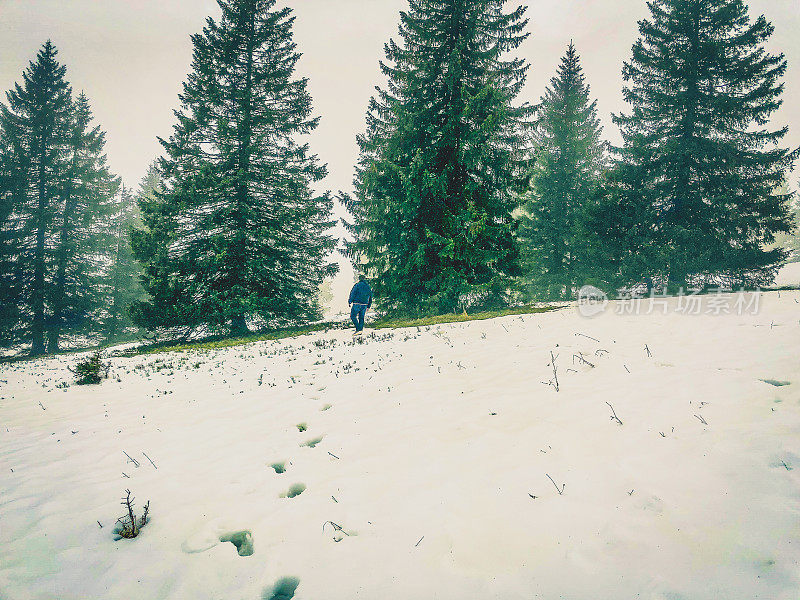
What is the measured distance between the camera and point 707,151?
15570mm

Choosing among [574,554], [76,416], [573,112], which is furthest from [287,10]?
[574,554]

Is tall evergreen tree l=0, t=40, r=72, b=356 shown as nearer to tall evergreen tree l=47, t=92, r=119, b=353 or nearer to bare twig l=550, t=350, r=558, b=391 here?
tall evergreen tree l=47, t=92, r=119, b=353

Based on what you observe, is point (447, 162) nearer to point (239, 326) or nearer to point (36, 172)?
point (239, 326)

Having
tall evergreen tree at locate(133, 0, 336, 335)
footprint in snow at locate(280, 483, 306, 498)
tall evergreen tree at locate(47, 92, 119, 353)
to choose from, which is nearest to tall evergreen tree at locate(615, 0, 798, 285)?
tall evergreen tree at locate(133, 0, 336, 335)

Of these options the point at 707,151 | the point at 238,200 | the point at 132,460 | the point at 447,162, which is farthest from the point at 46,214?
the point at 707,151

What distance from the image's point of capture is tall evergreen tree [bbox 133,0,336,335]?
15609mm

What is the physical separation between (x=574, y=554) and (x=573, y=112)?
28260 millimetres

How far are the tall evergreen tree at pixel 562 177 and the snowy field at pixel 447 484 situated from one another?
18383mm

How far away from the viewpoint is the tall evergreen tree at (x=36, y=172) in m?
21.8

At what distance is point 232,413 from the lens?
545 cm

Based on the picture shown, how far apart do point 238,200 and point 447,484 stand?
55.2ft

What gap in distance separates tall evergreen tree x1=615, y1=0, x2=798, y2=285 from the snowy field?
12717mm

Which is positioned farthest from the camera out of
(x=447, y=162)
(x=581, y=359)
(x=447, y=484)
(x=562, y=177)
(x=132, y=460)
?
(x=562, y=177)

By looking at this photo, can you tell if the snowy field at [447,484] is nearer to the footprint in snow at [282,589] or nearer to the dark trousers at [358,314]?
the footprint in snow at [282,589]
